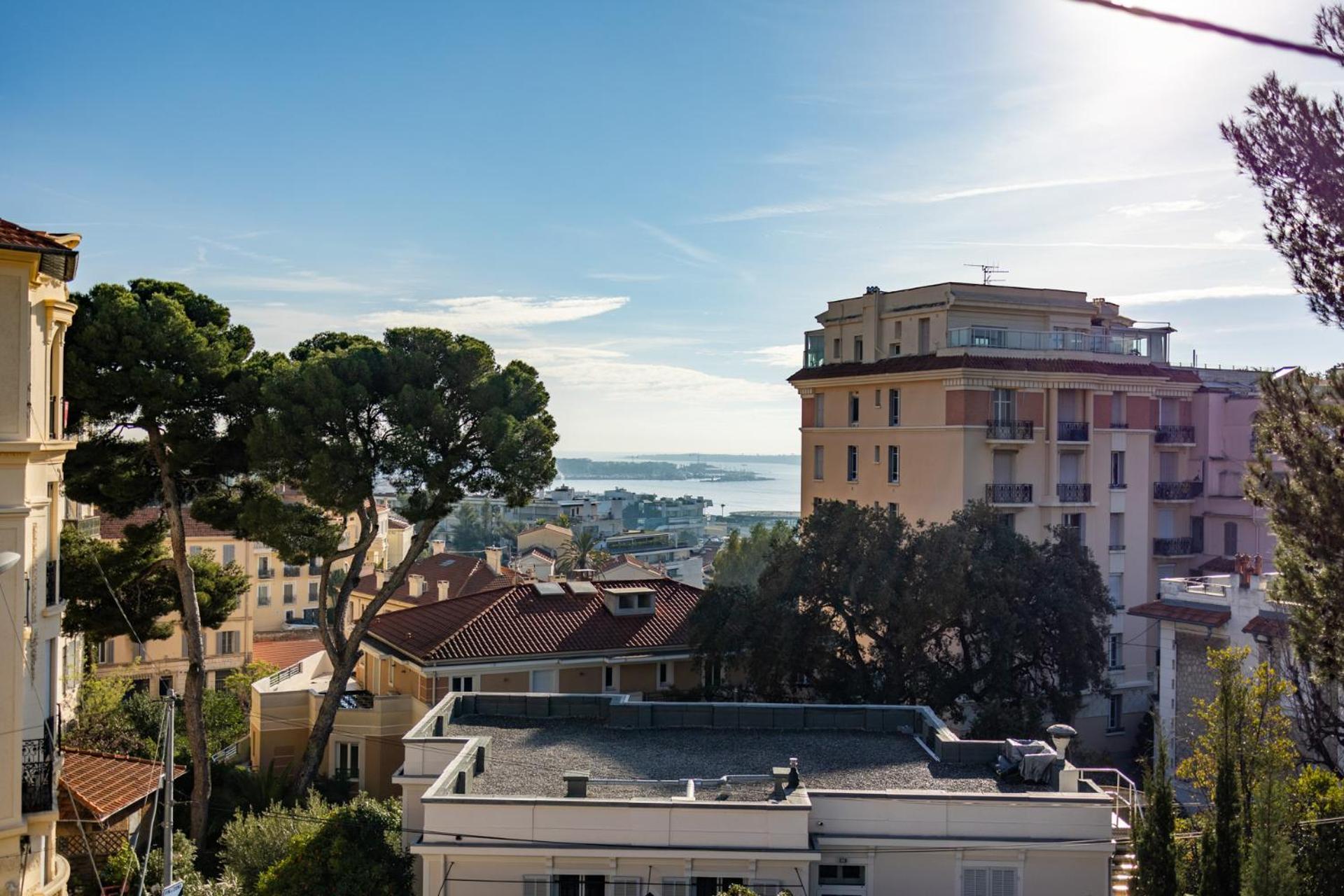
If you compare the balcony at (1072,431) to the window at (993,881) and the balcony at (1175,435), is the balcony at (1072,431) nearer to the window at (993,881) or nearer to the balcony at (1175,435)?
the balcony at (1175,435)

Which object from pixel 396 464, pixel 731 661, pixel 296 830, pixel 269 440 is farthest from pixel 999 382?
pixel 296 830

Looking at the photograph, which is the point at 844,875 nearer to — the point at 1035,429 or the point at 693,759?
the point at 693,759

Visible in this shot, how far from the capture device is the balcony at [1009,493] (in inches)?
1494

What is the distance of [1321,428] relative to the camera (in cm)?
1280

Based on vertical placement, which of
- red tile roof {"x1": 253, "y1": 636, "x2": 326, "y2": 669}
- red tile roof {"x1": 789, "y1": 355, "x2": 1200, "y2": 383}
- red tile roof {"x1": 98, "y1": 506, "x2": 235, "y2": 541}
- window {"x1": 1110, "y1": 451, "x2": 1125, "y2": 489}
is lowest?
red tile roof {"x1": 253, "y1": 636, "x2": 326, "y2": 669}

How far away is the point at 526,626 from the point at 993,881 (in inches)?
736

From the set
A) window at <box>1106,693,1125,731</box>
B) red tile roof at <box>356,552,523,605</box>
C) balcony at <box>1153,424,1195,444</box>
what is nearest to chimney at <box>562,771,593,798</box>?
window at <box>1106,693,1125,731</box>

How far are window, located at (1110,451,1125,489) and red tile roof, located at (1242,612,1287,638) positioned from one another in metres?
14.3

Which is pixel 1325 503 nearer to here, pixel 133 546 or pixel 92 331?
pixel 92 331

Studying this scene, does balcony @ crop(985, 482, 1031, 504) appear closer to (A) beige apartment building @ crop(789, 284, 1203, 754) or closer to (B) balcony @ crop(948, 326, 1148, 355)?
(A) beige apartment building @ crop(789, 284, 1203, 754)

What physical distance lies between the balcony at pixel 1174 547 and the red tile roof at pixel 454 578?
2603cm

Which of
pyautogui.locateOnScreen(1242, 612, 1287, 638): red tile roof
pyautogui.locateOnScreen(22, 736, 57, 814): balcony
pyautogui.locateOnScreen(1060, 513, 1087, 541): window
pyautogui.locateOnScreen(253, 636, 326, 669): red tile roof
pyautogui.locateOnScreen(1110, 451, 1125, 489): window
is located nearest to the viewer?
pyautogui.locateOnScreen(22, 736, 57, 814): balcony

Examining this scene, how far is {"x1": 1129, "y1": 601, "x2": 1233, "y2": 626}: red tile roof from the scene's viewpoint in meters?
27.7

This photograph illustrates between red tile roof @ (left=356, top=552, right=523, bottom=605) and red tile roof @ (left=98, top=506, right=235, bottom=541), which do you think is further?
red tile roof @ (left=98, top=506, right=235, bottom=541)
